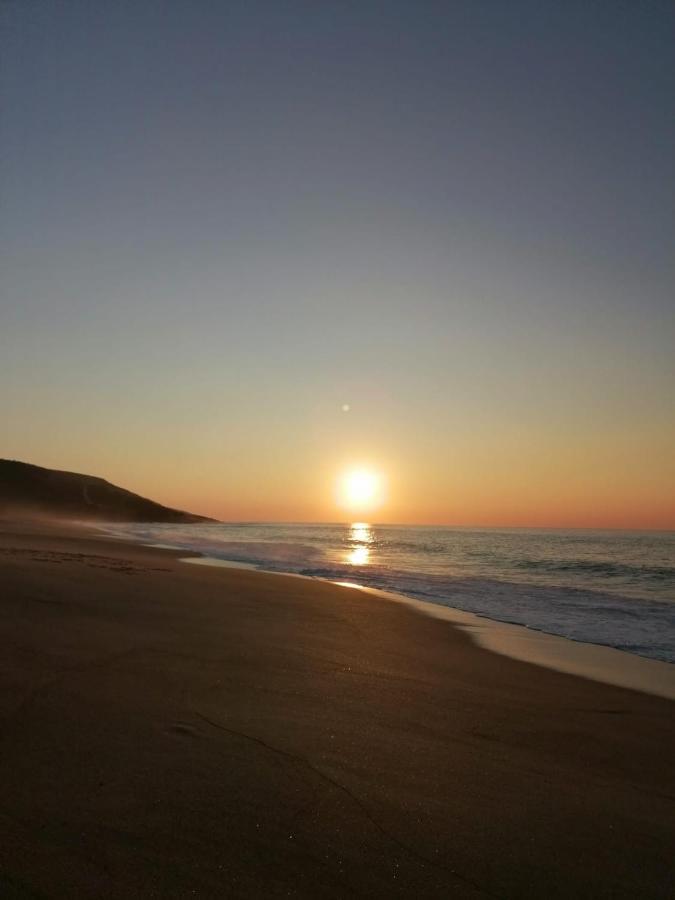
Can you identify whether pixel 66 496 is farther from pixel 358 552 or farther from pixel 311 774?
pixel 311 774

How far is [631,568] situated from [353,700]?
104ft

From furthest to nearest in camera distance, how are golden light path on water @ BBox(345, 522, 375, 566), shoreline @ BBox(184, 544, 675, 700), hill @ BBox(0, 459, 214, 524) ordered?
hill @ BBox(0, 459, 214, 524), golden light path on water @ BBox(345, 522, 375, 566), shoreline @ BBox(184, 544, 675, 700)

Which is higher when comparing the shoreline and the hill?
the hill

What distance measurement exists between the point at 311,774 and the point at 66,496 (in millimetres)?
120807

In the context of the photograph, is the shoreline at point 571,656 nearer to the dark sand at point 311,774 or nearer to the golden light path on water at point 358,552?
the dark sand at point 311,774

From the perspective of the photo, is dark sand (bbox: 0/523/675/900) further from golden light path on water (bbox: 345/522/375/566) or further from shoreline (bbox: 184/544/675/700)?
golden light path on water (bbox: 345/522/375/566)

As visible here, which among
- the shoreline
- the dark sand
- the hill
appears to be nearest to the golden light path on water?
the shoreline

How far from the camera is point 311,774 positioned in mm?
3955

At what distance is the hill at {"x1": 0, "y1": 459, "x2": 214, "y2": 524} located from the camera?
105 meters

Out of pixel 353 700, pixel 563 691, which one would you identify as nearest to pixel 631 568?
pixel 563 691

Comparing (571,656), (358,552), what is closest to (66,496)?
(358,552)

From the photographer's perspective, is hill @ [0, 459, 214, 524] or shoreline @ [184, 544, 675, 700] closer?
shoreline @ [184, 544, 675, 700]

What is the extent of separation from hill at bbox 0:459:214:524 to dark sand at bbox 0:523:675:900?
98617mm

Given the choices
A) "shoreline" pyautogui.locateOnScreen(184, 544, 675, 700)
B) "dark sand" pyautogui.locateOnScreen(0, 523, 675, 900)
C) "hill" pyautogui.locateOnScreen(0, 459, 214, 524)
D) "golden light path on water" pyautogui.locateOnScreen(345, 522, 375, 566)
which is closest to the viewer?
"dark sand" pyautogui.locateOnScreen(0, 523, 675, 900)
